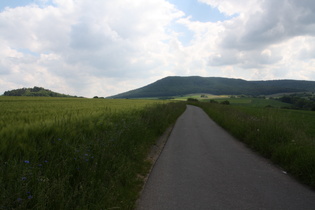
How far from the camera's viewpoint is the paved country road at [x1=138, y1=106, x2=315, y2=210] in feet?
12.7

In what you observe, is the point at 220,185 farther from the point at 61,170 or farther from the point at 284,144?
the point at 284,144

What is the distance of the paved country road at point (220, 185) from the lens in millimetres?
3877

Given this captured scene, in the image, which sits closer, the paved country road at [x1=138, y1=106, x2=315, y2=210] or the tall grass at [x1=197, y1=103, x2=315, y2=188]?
the paved country road at [x1=138, y1=106, x2=315, y2=210]

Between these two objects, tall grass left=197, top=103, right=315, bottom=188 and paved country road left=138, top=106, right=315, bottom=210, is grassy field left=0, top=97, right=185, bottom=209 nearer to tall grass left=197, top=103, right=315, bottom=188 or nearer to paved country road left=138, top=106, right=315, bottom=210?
paved country road left=138, top=106, right=315, bottom=210

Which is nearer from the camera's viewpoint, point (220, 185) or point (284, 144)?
point (220, 185)

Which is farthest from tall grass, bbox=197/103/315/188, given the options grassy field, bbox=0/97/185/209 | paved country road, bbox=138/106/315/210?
grassy field, bbox=0/97/185/209

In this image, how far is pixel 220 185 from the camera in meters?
4.70

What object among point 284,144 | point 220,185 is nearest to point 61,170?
point 220,185

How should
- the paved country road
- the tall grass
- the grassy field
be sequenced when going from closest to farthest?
the grassy field < the paved country road < the tall grass

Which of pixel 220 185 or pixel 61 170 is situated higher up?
pixel 61 170

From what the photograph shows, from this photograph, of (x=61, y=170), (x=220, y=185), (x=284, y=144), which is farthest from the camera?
(x=284, y=144)

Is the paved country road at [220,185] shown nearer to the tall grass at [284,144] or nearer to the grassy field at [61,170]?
the tall grass at [284,144]

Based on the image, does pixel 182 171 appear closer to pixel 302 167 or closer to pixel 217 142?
pixel 302 167

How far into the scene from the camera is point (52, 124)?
4766 millimetres
